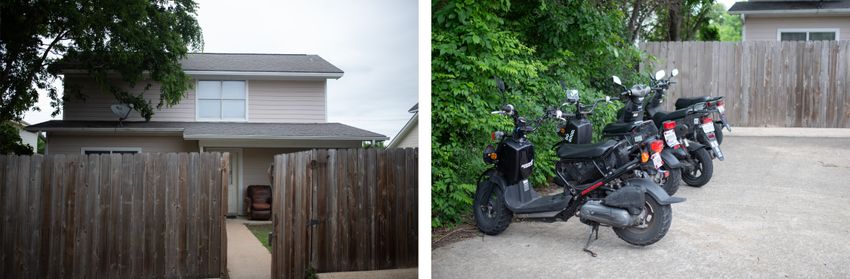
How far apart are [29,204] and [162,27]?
23.4 inches

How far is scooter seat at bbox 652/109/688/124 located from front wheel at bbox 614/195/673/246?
0.78m

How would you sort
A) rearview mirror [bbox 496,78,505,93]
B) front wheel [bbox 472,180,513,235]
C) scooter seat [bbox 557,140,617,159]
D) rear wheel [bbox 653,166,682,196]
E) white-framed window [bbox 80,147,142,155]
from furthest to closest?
1. rear wheel [bbox 653,166,682,196]
2. scooter seat [bbox 557,140,617,159]
3. front wheel [bbox 472,180,513,235]
4. rearview mirror [bbox 496,78,505,93]
5. white-framed window [bbox 80,147,142,155]

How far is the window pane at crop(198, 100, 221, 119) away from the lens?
200 centimetres

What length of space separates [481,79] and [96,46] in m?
1.31

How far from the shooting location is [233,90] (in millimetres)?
2008

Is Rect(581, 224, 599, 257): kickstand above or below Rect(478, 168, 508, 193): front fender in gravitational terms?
below

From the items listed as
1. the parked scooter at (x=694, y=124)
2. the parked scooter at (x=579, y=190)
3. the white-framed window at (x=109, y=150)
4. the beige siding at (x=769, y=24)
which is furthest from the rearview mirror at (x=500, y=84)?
the beige siding at (x=769, y=24)

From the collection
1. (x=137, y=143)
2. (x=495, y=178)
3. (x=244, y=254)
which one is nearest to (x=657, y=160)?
(x=495, y=178)

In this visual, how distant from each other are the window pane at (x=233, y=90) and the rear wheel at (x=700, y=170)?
2.17m

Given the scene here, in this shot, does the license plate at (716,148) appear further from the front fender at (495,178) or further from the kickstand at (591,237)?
the front fender at (495,178)

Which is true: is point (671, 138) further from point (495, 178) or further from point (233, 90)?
point (233, 90)

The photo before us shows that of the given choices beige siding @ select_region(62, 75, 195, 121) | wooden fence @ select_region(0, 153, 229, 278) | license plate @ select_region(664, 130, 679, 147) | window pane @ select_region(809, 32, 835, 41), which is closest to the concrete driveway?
license plate @ select_region(664, 130, 679, 147)

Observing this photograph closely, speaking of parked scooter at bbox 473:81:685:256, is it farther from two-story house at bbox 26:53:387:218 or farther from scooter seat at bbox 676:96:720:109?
two-story house at bbox 26:53:387:218

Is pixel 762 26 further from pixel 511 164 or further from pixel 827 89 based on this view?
pixel 511 164
